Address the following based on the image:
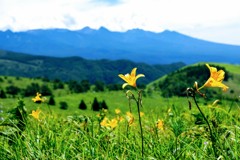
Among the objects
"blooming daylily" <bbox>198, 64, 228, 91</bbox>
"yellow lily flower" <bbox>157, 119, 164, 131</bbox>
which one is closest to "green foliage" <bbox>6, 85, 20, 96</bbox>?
"yellow lily flower" <bbox>157, 119, 164, 131</bbox>

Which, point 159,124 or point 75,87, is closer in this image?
point 159,124

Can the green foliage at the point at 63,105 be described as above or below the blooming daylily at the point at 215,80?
below

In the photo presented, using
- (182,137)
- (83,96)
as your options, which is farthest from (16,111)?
(83,96)

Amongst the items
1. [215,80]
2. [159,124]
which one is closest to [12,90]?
[159,124]

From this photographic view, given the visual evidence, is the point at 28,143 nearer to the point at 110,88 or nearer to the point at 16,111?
the point at 16,111

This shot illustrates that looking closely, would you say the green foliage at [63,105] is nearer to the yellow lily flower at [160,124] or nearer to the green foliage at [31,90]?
the green foliage at [31,90]

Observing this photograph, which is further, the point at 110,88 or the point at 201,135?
the point at 110,88

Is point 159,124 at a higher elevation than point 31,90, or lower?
higher

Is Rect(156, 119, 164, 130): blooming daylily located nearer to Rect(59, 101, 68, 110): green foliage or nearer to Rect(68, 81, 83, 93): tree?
Rect(59, 101, 68, 110): green foliage

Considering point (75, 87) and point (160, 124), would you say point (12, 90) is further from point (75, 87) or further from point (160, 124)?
point (160, 124)

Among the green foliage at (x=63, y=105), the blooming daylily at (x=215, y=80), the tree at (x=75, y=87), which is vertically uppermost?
the blooming daylily at (x=215, y=80)

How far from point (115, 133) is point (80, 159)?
4.15ft

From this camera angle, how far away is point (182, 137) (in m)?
4.65

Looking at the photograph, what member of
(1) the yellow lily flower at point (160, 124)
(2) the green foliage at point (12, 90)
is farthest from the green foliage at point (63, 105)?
(1) the yellow lily flower at point (160, 124)
